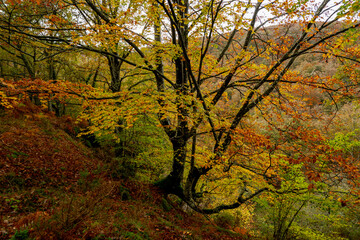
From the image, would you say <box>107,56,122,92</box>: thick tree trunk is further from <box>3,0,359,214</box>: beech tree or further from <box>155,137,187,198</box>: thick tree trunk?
<box>155,137,187,198</box>: thick tree trunk

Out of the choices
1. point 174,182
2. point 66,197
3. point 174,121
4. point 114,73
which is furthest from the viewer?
point 114,73

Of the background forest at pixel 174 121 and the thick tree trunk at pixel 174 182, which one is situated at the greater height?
the background forest at pixel 174 121

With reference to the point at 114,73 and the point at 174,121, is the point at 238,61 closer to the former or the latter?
the point at 174,121

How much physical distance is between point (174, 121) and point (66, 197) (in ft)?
12.0

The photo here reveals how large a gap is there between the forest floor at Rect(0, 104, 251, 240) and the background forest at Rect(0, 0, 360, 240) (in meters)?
0.04

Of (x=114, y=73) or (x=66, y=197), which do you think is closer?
(x=66, y=197)

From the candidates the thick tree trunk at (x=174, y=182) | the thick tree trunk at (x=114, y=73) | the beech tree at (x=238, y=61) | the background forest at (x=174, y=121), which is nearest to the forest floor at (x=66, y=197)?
the background forest at (x=174, y=121)

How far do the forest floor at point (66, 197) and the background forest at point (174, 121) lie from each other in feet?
0.12

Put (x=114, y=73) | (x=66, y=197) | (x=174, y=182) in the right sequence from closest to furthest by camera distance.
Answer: (x=66, y=197) → (x=174, y=182) → (x=114, y=73)

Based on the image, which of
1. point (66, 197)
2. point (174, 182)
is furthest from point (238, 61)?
point (66, 197)

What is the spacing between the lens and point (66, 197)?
15.0 feet

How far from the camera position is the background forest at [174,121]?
3834 mm

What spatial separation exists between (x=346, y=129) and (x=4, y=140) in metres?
25.5

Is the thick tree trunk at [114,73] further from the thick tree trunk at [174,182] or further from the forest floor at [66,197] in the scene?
the thick tree trunk at [174,182]
